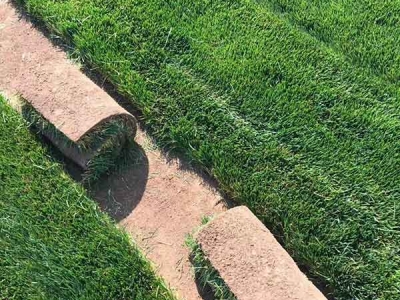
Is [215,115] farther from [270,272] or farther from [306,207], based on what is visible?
[270,272]

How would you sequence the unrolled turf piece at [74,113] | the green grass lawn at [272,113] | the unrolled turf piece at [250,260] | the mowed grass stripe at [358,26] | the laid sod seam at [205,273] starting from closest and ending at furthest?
1. the unrolled turf piece at [250,260]
2. the laid sod seam at [205,273]
3. the green grass lawn at [272,113]
4. the unrolled turf piece at [74,113]
5. the mowed grass stripe at [358,26]

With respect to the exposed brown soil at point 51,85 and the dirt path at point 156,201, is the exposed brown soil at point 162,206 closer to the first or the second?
the dirt path at point 156,201

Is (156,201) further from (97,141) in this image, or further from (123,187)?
→ (97,141)

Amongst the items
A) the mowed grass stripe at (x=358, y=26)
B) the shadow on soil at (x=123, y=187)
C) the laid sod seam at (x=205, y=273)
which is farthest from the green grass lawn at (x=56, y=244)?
the mowed grass stripe at (x=358, y=26)

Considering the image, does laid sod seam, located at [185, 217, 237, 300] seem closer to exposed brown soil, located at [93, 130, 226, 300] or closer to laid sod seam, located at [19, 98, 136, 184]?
exposed brown soil, located at [93, 130, 226, 300]

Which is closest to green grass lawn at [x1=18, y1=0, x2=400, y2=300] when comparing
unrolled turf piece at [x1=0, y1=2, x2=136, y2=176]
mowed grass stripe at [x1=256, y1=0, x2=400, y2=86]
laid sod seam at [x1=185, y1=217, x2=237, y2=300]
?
mowed grass stripe at [x1=256, y1=0, x2=400, y2=86]

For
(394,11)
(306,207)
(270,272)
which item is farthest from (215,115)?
(394,11)

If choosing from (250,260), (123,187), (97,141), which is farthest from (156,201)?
(250,260)
